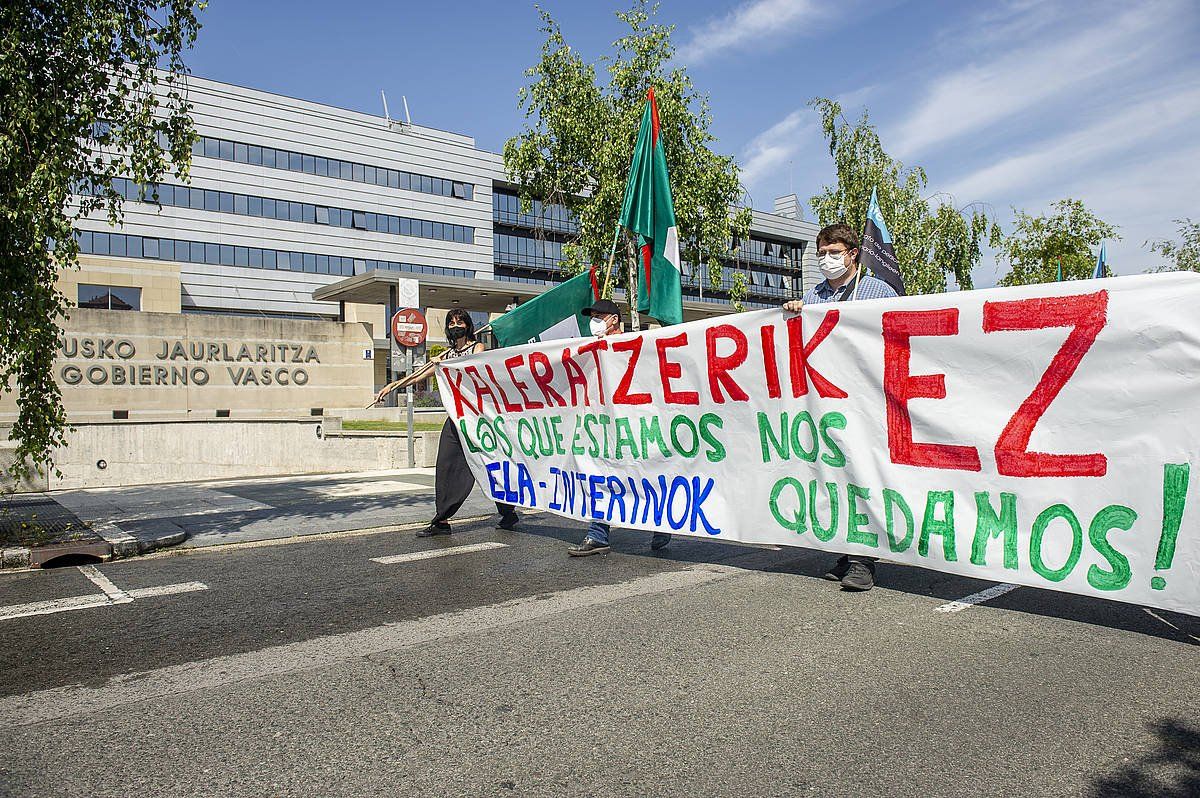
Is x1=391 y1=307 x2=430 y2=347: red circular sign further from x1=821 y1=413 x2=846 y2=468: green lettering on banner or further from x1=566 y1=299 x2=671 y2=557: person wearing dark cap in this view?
x1=821 y1=413 x2=846 y2=468: green lettering on banner

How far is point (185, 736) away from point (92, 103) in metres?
5.67

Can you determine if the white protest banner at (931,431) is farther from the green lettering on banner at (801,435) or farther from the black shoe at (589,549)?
the black shoe at (589,549)

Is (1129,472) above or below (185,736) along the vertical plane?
above

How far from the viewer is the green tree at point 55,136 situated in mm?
6422

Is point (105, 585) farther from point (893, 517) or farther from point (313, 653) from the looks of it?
point (893, 517)

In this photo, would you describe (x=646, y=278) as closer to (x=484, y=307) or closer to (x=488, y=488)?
(x=488, y=488)

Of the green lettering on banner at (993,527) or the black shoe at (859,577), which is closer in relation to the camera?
the green lettering on banner at (993,527)

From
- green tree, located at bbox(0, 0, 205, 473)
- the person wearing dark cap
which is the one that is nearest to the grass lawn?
green tree, located at bbox(0, 0, 205, 473)

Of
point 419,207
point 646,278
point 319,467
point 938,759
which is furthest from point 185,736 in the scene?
point 419,207

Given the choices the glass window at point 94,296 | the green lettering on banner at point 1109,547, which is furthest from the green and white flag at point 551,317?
the glass window at point 94,296

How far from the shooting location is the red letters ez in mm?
4230

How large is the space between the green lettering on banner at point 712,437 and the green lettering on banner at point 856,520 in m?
1.00

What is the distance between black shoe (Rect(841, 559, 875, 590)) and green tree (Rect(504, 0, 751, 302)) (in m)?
13.1

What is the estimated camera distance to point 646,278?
24.8 ft
